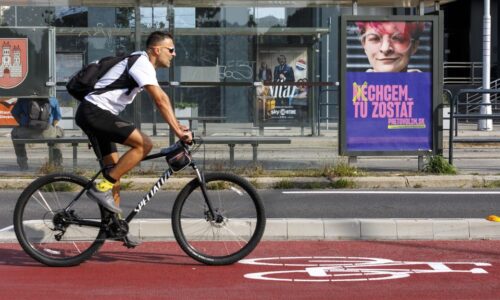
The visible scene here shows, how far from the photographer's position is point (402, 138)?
12.4 meters

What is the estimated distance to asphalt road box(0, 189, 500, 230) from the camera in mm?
9016

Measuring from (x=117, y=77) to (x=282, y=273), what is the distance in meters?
1.93

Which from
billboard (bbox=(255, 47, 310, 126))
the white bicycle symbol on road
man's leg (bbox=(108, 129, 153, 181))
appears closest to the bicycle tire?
man's leg (bbox=(108, 129, 153, 181))

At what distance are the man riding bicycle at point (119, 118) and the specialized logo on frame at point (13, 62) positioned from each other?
6211mm

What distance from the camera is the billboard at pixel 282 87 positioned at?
42.5 ft

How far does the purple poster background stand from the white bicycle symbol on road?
5.79 meters

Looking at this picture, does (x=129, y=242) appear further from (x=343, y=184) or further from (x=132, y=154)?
(x=343, y=184)

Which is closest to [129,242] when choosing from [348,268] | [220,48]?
[348,268]

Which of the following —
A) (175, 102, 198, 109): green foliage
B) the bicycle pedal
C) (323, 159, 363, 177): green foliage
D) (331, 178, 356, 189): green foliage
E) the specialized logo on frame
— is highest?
the specialized logo on frame

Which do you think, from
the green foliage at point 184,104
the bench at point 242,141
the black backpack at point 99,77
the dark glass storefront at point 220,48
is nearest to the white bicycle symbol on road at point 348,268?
the black backpack at point 99,77

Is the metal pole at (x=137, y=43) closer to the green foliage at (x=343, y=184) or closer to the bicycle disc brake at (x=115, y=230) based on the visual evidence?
the green foliage at (x=343, y=184)

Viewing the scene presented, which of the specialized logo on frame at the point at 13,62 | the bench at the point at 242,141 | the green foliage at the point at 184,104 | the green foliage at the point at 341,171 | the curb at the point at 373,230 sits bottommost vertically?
the curb at the point at 373,230

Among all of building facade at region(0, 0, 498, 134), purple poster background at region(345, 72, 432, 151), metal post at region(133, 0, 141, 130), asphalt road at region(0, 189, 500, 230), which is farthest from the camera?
building facade at region(0, 0, 498, 134)

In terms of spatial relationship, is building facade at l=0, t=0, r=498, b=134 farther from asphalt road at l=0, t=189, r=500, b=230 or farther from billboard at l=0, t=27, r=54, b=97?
asphalt road at l=0, t=189, r=500, b=230
